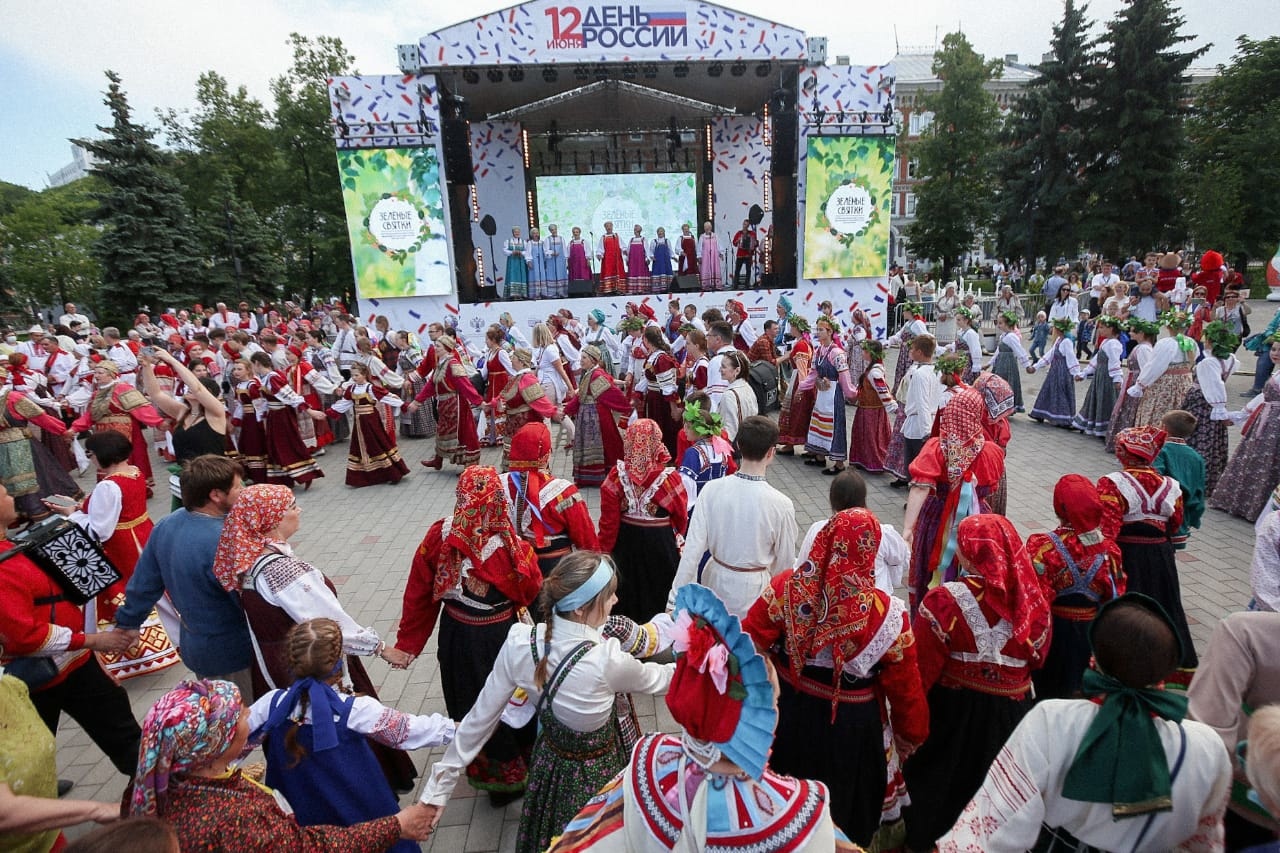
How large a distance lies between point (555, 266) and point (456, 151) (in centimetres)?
405

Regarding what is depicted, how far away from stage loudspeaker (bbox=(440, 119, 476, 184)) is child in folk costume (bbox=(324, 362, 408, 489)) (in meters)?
9.63

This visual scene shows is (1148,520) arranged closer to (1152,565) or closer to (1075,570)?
(1152,565)

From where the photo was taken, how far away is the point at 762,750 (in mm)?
1482

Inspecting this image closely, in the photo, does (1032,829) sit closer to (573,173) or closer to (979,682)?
(979,682)

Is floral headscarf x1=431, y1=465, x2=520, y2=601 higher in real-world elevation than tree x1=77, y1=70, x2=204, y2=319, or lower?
lower

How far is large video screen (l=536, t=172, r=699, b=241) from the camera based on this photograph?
66.5 feet

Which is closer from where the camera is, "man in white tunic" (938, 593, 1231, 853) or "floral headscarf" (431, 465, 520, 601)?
"man in white tunic" (938, 593, 1231, 853)

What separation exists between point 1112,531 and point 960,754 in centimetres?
133

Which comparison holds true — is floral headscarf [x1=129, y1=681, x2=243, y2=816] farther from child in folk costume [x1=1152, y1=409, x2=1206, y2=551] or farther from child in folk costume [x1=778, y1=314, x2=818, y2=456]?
child in folk costume [x1=778, y1=314, x2=818, y2=456]

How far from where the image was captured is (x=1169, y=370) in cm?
757

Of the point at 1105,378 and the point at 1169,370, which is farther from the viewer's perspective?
the point at 1105,378

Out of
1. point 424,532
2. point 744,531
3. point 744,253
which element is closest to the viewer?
point 744,531

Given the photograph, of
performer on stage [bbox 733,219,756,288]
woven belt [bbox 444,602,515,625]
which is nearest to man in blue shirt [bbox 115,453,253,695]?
woven belt [bbox 444,602,515,625]

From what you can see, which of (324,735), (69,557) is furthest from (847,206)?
(324,735)
